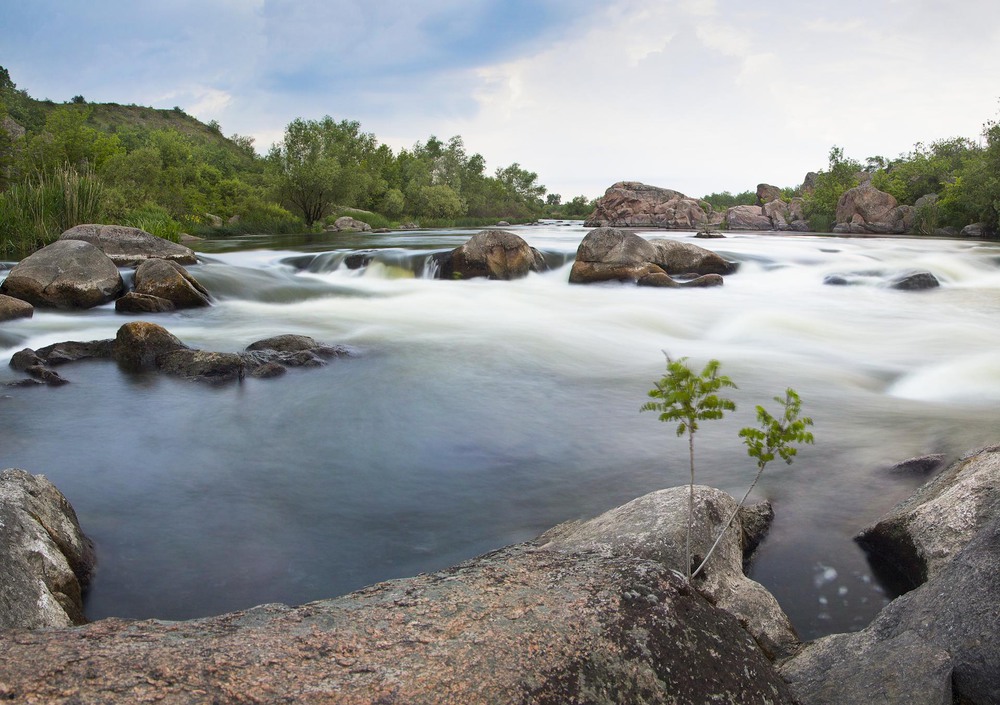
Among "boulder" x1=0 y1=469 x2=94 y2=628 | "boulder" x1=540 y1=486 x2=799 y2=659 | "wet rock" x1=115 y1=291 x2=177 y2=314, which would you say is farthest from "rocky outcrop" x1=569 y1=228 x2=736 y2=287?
"boulder" x1=0 y1=469 x2=94 y2=628

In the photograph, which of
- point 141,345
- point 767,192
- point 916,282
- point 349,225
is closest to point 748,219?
point 767,192

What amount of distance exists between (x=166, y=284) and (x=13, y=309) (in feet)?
8.19

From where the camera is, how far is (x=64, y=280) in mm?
12984

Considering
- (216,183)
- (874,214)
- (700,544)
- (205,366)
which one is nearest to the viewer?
(700,544)

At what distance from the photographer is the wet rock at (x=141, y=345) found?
9.58 m

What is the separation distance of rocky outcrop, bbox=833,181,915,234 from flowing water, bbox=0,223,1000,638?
36.5 meters

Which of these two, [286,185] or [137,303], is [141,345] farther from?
[286,185]

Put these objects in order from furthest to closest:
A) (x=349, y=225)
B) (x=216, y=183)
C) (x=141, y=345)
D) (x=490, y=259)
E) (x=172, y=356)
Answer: (x=216, y=183) → (x=349, y=225) → (x=490, y=259) → (x=141, y=345) → (x=172, y=356)

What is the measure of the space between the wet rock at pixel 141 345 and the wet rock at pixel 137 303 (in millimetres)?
3377

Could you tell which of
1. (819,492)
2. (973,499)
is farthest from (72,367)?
(973,499)

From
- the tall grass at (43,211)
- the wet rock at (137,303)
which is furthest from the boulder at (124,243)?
the wet rock at (137,303)

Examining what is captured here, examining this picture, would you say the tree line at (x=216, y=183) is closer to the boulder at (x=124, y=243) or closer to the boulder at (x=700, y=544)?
the boulder at (x=124, y=243)

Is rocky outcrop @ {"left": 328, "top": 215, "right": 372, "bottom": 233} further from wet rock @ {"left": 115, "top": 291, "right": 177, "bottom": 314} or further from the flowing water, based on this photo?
wet rock @ {"left": 115, "top": 291, "right": 177, "bottom": 314}

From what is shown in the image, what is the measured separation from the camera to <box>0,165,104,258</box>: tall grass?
18.6m
